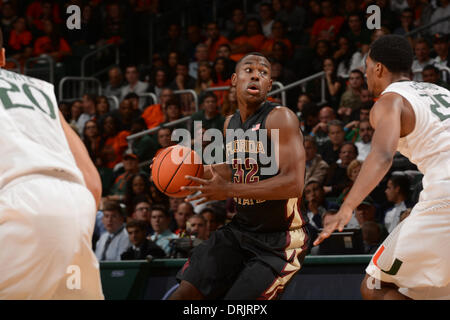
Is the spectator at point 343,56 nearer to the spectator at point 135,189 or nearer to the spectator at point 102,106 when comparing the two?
the spectator at point 135,189

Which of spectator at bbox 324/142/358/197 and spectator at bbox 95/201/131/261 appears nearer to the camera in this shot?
spectator at bbox 95/201/131/261

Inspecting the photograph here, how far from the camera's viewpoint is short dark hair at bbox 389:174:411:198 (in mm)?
6371

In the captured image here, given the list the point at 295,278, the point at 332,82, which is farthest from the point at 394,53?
the point at 332,82

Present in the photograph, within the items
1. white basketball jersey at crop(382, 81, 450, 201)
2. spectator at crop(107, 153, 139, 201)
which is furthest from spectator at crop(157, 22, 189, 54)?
white basketball jersey at crop(382, 81, 450, 201)

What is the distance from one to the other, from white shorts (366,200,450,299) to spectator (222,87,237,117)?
4.84m

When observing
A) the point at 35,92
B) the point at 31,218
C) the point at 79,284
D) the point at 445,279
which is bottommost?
the point at 445,279

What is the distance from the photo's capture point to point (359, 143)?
7.57m

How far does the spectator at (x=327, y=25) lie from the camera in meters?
9.73

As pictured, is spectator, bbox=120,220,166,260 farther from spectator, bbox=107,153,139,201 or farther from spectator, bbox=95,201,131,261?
spectator, bbox=107,153,139,201

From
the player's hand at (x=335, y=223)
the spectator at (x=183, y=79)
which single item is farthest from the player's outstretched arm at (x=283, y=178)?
the spectator at (x=183, y=79)

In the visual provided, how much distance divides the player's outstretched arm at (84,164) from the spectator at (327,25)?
738cm

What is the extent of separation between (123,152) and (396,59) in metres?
6.37
